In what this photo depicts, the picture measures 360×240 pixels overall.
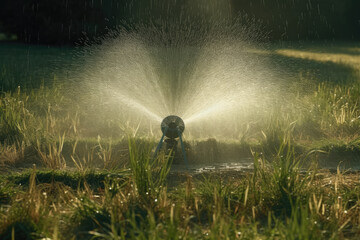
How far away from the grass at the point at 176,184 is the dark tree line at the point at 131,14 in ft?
31.2

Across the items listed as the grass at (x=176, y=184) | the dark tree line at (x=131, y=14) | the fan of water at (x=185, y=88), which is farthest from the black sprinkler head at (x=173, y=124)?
the dark tree line at (x=131, y=14)

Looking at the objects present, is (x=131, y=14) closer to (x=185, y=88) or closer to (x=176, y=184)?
(x=185, y=88)

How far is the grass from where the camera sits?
116 inches

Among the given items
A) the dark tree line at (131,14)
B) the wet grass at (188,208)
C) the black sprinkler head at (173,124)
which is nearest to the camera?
the wet grass at (188,208)

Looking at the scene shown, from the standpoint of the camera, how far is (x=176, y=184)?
405cm

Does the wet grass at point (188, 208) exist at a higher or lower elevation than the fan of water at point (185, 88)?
lower

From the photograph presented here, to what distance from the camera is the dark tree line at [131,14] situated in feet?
51.5

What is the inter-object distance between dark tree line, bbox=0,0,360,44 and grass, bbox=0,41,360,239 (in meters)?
9.50

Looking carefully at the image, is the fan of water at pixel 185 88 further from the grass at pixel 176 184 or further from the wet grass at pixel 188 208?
the wet grass at pixel 188 208

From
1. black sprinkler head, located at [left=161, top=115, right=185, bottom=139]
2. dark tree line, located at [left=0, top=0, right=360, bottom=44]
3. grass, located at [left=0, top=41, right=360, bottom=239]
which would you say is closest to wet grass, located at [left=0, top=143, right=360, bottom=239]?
grass, located at [left=0, top=41, right=360, bottom=239]

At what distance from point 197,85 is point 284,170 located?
4.44m

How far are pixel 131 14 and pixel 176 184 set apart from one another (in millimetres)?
13843

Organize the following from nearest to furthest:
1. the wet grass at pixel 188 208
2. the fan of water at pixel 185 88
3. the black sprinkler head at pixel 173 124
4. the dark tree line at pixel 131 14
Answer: the wet grass at pixel 188 208 → the black sprinkler head at pixel 173 124 → the fan of water at pixel 185 88 → the dark tree line at pixel 131 14

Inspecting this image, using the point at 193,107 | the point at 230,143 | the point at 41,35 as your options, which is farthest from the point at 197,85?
the point at 41,35
